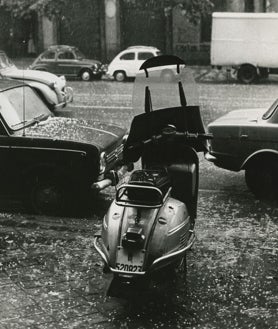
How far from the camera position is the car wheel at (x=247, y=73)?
26.9 m

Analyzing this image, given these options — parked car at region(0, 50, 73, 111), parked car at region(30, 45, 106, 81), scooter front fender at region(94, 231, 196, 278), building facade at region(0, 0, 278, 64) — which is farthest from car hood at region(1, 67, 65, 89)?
building facade at region(0, 0, 278, 64)

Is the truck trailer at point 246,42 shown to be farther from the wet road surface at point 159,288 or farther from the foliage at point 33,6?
the wet road surface at point 159,288

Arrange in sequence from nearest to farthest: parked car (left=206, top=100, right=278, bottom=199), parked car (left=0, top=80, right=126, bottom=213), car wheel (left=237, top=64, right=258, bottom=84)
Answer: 1. parked car (left=0, top=80, right=126, bottom=213)
2. parked car (left=206, top=100, right=278, bottom=199)
3. car wheel (left=237, top=64, right=258, bottom=84)

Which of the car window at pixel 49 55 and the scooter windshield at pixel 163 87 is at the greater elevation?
the scooter windshield at pixel 163 87

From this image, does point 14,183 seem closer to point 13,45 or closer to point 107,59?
point 107,59

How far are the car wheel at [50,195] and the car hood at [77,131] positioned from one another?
572mm

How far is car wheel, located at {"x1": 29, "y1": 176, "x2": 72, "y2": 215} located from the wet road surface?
0.48ft

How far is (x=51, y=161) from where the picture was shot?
845 centimetres

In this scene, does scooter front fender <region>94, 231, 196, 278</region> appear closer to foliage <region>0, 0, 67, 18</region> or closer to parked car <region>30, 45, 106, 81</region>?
parked car <region>30, 45, 106, 81</region>

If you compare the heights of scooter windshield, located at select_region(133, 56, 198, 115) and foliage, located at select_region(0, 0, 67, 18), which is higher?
scooter windshield, located at select_region(133, 56, 198, 115)

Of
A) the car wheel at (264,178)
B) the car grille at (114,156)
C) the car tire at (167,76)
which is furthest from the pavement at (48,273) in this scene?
the car wheel at (264,178)

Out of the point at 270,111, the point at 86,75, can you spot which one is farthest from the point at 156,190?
the point at 86,75

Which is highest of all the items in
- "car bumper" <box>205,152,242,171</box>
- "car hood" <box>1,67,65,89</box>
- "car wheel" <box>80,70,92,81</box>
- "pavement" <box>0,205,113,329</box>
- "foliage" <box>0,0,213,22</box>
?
"foliage" <box>0,0,213,22</box>

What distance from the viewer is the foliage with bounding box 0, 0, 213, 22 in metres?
31.4
